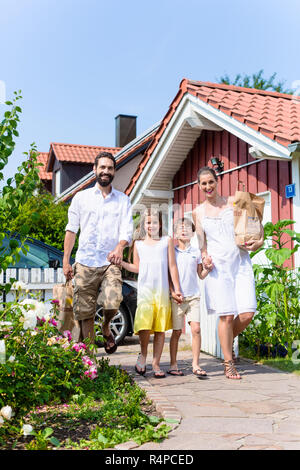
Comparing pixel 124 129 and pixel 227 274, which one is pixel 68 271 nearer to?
pixel 227 274

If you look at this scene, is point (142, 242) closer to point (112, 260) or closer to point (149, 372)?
point (112, 260)

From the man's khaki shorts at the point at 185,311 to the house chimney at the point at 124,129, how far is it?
24298mm

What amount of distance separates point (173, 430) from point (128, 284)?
4977mm

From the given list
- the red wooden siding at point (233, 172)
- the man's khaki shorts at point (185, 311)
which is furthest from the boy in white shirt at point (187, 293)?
the red wooden siding at point (233, 172)

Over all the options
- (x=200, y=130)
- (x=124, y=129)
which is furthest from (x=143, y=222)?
(x=124, y=129)

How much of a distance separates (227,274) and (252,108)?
12.7ft

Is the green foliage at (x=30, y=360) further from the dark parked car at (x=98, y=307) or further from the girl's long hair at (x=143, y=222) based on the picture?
the dark parked car at (x=98, y=307)

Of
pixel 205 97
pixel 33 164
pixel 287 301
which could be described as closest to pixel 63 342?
pixel 33 164

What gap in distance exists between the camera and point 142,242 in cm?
574

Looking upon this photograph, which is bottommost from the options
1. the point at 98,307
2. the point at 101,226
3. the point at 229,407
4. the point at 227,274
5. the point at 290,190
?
the point at 229,407

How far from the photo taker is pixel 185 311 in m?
5.76

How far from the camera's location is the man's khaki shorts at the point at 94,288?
5.19 metres

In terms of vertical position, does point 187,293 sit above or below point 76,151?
below

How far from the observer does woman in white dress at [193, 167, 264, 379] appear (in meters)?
5.59
